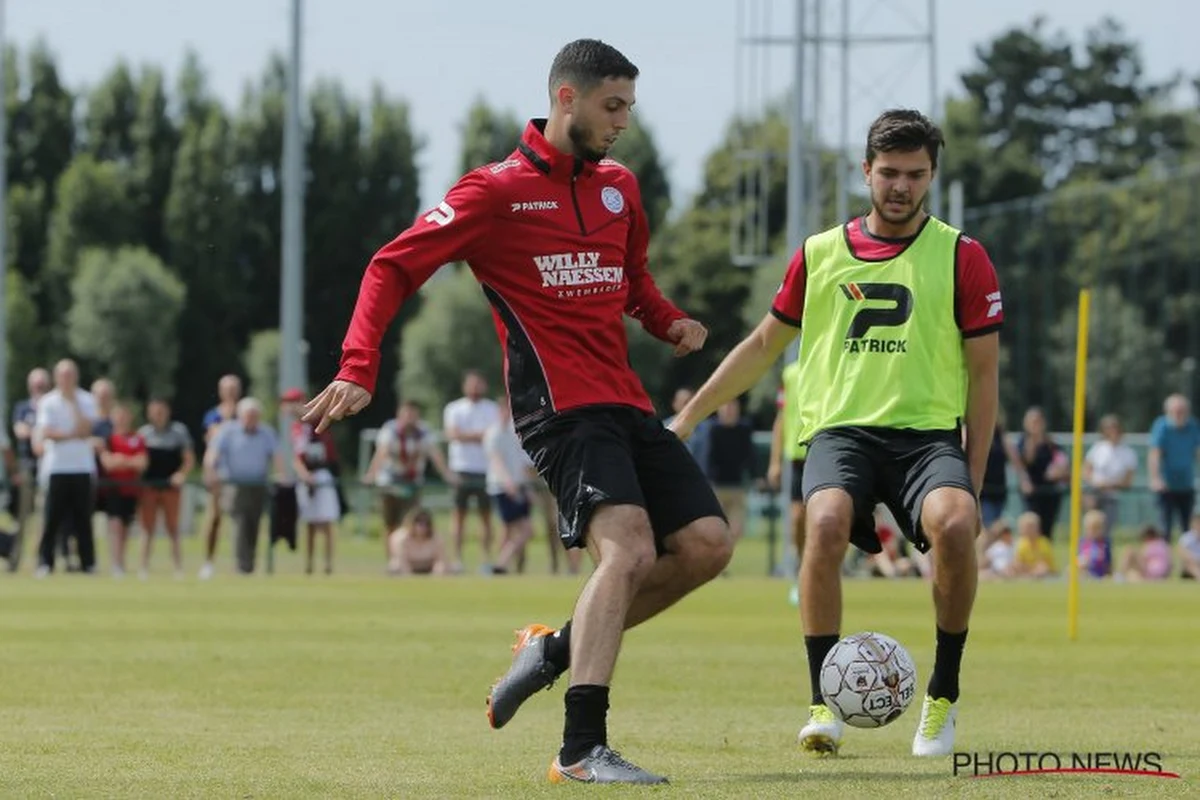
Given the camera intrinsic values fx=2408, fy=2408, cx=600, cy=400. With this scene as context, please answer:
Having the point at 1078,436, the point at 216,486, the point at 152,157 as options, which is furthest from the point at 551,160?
the point at 152,157

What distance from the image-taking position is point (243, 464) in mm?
24859

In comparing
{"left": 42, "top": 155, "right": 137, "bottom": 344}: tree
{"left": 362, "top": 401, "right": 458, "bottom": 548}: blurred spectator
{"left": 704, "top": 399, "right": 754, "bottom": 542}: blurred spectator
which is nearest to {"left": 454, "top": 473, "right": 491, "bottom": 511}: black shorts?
{"left": 362, "top": 401, "right": 458, "bottom": 548}: blurred spectator

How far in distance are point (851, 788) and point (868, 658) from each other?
3.14 ft

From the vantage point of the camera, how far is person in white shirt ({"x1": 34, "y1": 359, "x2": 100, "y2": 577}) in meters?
22.9

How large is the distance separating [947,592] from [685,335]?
1333 millimetres

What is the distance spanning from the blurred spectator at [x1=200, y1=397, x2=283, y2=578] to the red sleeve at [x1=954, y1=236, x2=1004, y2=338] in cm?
1671

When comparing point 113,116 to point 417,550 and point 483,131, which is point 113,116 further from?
point 417,550

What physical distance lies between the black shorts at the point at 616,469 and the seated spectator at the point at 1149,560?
58.9 feet

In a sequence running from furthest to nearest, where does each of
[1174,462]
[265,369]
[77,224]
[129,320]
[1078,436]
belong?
[77,224] → [265,369] → [129,320] → [1174,462] → [1078,436]

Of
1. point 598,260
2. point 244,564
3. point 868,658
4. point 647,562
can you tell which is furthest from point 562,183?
point 244,564

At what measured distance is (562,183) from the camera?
804cm

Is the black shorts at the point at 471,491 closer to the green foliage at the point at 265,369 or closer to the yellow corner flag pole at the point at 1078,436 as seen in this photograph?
the yellow corner flag pole at the point at 1078,436

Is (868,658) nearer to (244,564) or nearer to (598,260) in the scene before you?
(598,260)

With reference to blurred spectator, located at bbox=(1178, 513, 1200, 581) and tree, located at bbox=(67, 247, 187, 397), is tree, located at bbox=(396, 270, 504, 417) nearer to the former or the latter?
tree, located at bbox=(67, 247, 187, 397)
